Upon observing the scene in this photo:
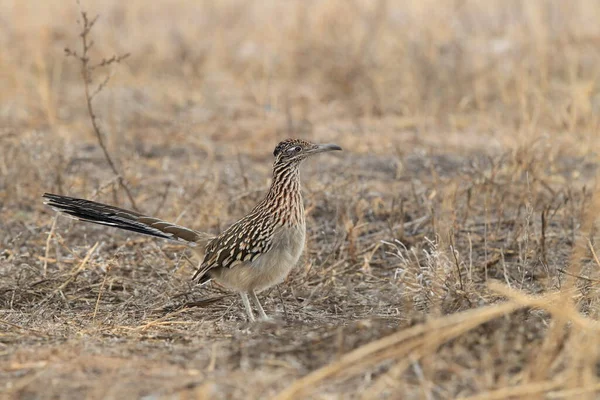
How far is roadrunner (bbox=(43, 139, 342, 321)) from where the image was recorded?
15.2 feet

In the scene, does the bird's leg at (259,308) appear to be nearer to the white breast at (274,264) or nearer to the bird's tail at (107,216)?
the white breast at (274,264)

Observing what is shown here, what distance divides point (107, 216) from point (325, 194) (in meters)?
1.81

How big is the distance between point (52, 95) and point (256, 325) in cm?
625

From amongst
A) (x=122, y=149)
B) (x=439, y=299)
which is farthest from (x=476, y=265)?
(x=122, y=149)

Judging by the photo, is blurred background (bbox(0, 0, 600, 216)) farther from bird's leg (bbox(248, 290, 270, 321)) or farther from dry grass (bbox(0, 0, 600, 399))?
bird's leg (bbox(248, 290, 270, 321))

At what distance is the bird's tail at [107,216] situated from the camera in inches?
191

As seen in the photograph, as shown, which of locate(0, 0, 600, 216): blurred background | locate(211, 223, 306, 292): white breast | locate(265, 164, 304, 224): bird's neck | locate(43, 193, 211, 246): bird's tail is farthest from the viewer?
locate(0, 0, 600, 216): blurred background

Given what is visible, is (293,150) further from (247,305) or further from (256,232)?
(247,305)

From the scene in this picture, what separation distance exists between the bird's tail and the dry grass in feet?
0.70

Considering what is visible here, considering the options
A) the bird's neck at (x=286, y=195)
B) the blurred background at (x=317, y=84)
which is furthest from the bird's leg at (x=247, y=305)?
the blurred background at (x=317, y=84)

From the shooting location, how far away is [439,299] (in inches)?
176

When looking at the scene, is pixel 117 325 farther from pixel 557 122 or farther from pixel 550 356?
A: pixel 557 122

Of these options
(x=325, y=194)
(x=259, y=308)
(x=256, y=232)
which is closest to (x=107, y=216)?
(x=256, y=232)

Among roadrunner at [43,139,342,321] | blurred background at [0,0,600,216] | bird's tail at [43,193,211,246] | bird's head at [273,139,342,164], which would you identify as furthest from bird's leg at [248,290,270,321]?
blurred background at [0,0,600,216]
